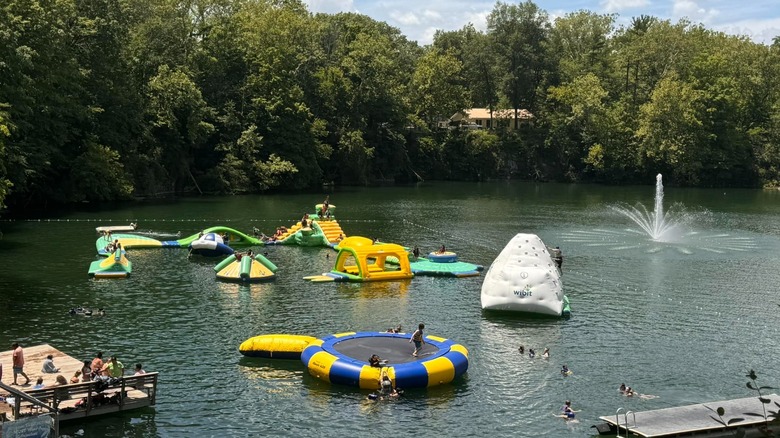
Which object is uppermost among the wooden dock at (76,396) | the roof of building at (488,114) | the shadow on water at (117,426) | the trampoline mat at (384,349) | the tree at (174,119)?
the roof of building at (488,114)

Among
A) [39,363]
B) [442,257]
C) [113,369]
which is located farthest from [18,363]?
[442,257]

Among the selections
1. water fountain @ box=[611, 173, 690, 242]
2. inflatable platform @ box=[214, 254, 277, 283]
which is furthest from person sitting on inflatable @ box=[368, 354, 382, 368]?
water fountain @ box=[611, 173, 690, 242]

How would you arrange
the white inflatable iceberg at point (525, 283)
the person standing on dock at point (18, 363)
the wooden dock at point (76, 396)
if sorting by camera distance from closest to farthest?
the wooden dock at point (76, 396) → the person standing on dock at point (18, 363) → the white inflatable iceberg at point (525, 283)

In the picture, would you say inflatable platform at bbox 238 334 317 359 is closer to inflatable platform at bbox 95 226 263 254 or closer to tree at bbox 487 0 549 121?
inflatable platform at bbox 95 226 263 254

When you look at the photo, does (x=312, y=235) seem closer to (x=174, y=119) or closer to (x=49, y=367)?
(x=49, y=367)

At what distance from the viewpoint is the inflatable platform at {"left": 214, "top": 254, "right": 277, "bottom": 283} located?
54156 millimetres

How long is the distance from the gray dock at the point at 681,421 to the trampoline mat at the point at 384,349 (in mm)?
8413

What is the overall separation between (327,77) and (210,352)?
10353 centimetres

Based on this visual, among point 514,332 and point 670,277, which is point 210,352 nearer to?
point 514,332

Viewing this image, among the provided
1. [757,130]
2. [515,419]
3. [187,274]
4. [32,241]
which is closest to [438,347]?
[515,419]

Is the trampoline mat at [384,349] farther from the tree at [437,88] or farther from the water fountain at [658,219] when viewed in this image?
the tree at [437,88]

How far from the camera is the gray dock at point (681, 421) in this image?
28.8 meters

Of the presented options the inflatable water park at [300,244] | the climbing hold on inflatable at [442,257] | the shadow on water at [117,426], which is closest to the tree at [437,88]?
the inflatable water park at [300,244]

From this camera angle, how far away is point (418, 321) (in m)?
44.8
